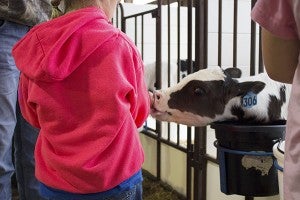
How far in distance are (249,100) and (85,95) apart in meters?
0.79

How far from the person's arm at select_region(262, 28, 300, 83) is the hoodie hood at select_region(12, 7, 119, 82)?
441mm

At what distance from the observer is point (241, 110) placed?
1558mm

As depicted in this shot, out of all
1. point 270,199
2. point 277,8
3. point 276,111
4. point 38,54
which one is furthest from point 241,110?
point 277,8

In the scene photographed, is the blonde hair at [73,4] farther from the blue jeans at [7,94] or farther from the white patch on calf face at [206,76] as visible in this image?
the white patch on calf face at [206,76]

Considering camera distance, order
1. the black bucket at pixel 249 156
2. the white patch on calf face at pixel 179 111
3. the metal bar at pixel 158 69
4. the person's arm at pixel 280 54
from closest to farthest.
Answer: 1. the person's arm at pixel 280 54
2. the black bucket at pixel 249 156
3. the white patch on calf face at pixel 179 111
4. the metal bar at pixel 158 69

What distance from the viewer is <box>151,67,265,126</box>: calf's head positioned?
1584 mm

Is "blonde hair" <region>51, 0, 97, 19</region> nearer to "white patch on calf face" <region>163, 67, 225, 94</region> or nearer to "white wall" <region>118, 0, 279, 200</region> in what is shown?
"white patch on calf face" <region>163, 67, 225, 94</region>

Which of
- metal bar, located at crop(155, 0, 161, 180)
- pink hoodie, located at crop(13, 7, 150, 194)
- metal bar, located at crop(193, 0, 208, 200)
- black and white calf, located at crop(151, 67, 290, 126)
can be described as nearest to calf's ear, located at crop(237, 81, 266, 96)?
black and white calf, located at crop(151, 67, 290, 126)

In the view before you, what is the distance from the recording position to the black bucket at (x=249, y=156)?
1373mm

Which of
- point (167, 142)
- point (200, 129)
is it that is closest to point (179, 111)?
point (200, 129)

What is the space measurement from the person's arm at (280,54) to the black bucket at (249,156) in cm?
76

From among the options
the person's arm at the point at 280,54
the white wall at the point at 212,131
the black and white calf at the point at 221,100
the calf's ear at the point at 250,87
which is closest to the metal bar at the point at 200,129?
the white wall at the point at 212,131

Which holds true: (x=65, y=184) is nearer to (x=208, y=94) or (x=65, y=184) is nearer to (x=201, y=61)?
(x=208, y=94)

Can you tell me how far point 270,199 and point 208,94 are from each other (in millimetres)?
499
